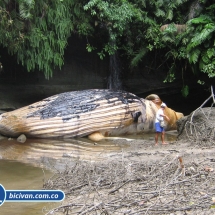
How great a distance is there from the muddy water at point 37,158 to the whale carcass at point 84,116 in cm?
33

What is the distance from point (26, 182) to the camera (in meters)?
6.23

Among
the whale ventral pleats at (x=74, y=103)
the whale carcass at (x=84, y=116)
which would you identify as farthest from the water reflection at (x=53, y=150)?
the whale ventral pleats at (x=74, y=103)

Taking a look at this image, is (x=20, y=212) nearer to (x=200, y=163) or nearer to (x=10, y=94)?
(x=200, y=163)

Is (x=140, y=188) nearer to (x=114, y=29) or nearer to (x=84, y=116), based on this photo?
(x=84, y=116)

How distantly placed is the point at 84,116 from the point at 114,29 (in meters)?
4.69

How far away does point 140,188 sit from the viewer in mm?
4934

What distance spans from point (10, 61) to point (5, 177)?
9.58 m

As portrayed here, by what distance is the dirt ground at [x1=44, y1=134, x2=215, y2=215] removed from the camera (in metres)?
4.28

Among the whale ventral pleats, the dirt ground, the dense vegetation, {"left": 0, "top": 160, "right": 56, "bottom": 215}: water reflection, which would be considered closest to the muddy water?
{"left": 0, "top": 160, "right": 56, "bottom": 215}: water reflection

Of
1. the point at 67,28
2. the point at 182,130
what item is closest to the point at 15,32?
the point at 67,28

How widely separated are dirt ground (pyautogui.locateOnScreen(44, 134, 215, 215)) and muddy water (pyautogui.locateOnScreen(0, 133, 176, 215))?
43cm

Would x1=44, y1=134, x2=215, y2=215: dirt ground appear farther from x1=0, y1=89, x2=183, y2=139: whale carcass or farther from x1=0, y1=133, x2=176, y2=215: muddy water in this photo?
x1=0, y1=89, x2=183, y2=139: whale carcass

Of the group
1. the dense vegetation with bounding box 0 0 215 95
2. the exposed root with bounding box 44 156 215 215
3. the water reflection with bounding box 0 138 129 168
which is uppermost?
the dense vegetation with bounding box 0 0 215 95

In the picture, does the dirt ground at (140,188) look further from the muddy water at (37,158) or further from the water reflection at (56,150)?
the water reflection at (56,150)
